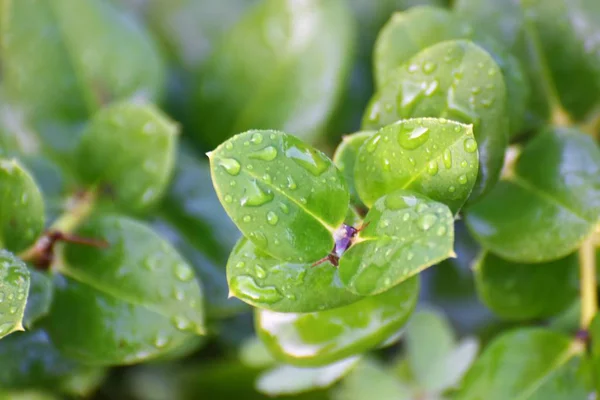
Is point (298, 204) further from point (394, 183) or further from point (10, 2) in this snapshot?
point (10, 2)

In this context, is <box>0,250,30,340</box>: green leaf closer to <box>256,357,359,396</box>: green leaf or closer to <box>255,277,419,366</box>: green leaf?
<box>255,277,419,366</box>: green leaf

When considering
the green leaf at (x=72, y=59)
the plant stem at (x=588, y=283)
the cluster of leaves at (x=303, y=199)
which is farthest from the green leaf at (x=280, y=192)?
the green leaf at (x=72, y=59)

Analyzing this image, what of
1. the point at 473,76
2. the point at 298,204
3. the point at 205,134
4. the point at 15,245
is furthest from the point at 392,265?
the point at 205,134

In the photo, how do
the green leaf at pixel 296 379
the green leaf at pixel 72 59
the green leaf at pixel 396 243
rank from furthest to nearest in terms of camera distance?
the green leaf at pixel 72 59 → the green leaf at pixel 296 379 → the green leaf at pixel 396 243

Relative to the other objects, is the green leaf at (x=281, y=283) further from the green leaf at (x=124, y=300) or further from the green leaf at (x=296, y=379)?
the green leaf at (x=296, y=379)

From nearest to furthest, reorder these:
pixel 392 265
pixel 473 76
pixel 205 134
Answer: pixel 392 265 → pixel 473 76 → pixel 205 134

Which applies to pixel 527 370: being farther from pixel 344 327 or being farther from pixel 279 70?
pixel 279 70
